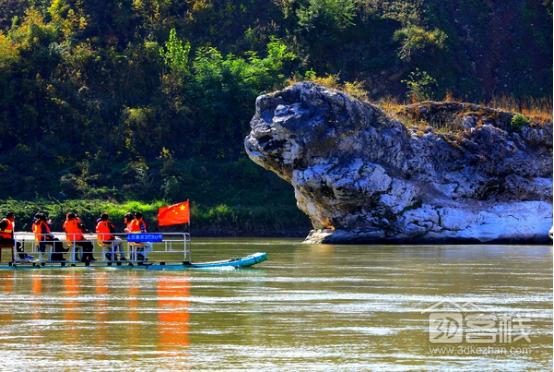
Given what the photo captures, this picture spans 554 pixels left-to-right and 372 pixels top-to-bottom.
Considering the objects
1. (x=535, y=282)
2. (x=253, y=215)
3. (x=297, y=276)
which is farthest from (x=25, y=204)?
(x=535, y=282)

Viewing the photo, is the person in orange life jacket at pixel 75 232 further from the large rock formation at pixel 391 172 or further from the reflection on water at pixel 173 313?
the large rock formation at pixel 391 172

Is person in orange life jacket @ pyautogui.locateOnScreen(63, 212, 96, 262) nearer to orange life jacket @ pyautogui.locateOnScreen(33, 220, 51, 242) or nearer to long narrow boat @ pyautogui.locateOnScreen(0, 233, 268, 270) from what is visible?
long narrow boat @ pyautogui.locateOnScreen(0, 233, 268, 270)

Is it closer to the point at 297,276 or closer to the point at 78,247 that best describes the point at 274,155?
the point at 78,247

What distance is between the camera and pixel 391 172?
6034 centimetres

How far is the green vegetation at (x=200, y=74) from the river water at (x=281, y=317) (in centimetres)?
3216

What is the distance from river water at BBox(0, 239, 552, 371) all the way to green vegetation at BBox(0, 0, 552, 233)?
32.2 meters

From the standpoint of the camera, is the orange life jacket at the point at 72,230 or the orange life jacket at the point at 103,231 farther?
the orange life jacket at the point at 103,231

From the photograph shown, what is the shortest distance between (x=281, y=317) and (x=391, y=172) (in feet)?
111

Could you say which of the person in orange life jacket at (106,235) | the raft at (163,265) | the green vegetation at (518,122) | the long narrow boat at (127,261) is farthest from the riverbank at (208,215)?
the raft at (163,265)

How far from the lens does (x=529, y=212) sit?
59.7m

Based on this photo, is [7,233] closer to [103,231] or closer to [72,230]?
[72,230]

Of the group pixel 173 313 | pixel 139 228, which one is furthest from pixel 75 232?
pixel 173 313

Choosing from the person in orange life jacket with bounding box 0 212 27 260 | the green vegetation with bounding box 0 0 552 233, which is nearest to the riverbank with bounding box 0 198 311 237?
the green vegetation with bounding box 0 0 552 233

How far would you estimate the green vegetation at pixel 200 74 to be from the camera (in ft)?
255
